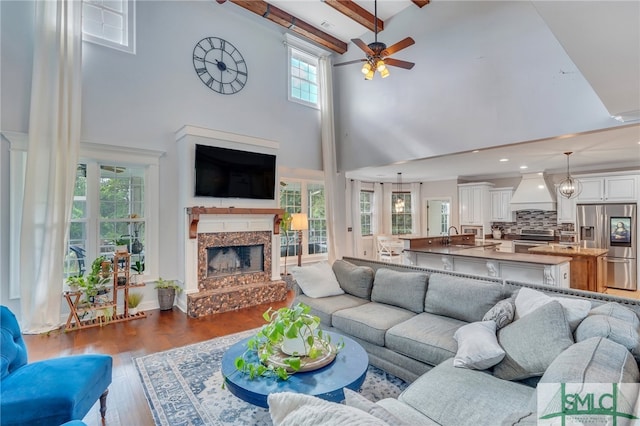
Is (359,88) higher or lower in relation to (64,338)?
higher

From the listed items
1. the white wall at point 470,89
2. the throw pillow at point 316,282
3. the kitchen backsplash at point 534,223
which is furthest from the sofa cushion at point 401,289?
the kitchen backsplash at point 534,223

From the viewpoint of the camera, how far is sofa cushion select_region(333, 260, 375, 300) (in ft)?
11.2

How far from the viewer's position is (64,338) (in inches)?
134

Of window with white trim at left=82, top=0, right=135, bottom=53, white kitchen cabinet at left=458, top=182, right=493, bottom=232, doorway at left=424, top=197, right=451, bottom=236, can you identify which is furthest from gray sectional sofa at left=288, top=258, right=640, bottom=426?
doorway at left=424, top=197, right=451, bottom=236

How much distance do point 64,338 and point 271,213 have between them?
298 cm

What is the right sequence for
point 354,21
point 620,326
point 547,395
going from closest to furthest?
1. point 547,395
2. point 620,326
3. point 354,21

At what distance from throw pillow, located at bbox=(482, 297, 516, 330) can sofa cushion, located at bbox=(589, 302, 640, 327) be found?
43cm

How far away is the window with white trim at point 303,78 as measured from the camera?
246 inches

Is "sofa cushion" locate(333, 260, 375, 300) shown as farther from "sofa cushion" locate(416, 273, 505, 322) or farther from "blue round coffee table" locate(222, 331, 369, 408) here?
"blue round coffee table" locate(222, 331, 369, 408)

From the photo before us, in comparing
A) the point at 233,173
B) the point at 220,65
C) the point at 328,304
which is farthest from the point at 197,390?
the point at 220,65

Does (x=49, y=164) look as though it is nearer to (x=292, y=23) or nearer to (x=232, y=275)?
(x=232, y=275)

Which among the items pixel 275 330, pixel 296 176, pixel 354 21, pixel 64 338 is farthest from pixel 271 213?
pixel 354 21

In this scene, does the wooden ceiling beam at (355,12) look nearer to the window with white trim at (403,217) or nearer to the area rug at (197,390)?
the window with white trim at (403,217)

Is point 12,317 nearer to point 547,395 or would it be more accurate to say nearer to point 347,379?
point 347,379
